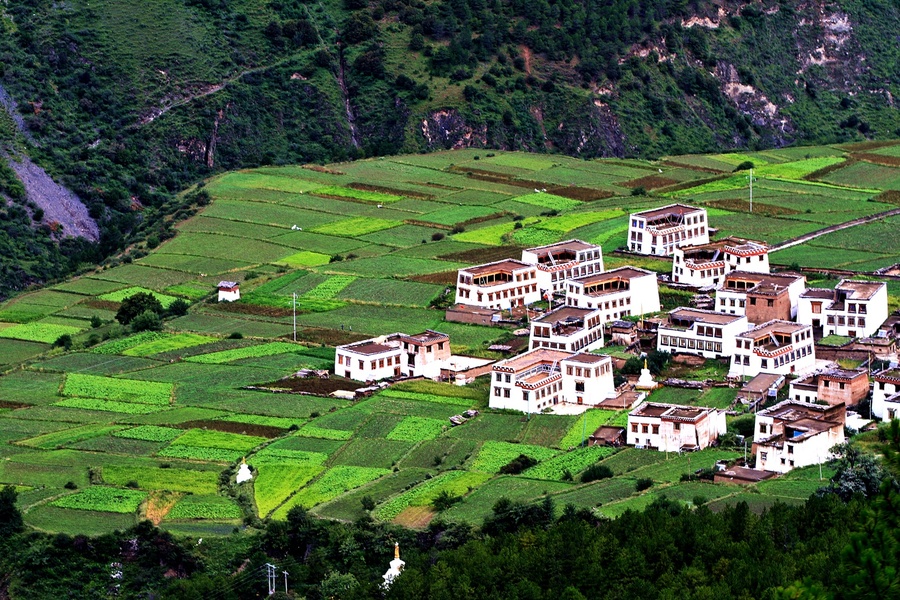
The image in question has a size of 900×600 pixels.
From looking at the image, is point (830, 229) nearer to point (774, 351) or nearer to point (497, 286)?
point (497, 286)

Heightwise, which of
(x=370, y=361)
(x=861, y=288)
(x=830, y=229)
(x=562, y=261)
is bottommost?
(x=370, y=361)

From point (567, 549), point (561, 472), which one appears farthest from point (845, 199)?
point (567, 549)

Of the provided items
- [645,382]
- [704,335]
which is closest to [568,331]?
[704,335]

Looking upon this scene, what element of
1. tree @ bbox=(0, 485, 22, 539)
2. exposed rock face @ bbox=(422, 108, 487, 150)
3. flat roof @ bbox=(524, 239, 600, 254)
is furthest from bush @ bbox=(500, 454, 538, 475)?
exposed rock face @ bbox=(422, 108, 487, 150)

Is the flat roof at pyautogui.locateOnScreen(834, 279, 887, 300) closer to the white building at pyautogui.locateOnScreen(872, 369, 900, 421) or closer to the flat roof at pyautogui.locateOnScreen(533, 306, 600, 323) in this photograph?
the flat roof at pyautogui.locateOnScreen(533, 306, 600, 323)

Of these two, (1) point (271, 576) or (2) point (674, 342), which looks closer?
(1) point (271, 576)

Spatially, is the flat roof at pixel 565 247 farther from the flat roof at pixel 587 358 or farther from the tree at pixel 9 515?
the tree at pixel 9 515
